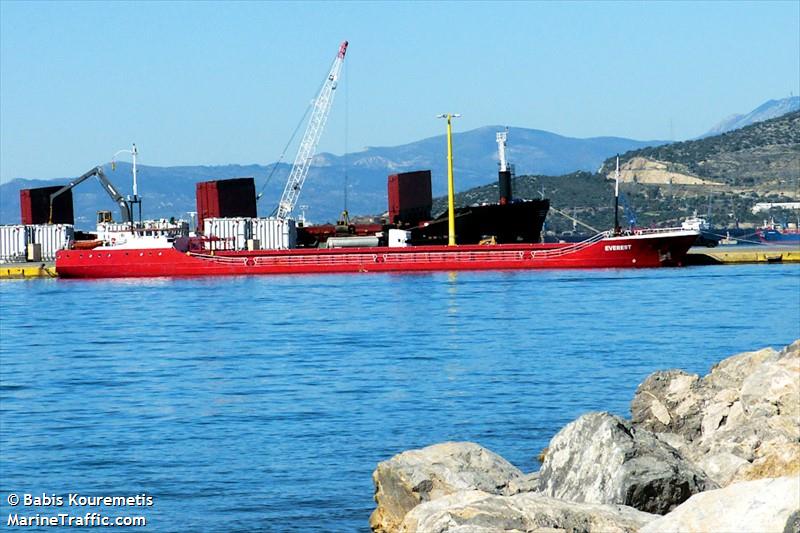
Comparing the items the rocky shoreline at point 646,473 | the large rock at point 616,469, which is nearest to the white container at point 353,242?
the rocky shoreline at point 646,473

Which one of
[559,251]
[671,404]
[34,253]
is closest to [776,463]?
[671,404]

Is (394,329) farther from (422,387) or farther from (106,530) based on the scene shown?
(106,530)

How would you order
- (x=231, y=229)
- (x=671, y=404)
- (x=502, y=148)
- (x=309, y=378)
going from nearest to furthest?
(x=671, y=404) → (x=309, y=378) → (x=502, y=148) → (x=231, y=229)

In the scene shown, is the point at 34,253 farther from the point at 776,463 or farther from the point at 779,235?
the point at 779,235

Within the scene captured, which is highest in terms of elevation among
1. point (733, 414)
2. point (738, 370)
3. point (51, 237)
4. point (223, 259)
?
point (51, 237)

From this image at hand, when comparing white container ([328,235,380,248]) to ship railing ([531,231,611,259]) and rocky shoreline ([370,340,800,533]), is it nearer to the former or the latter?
ship railing ([531,231,611,259])

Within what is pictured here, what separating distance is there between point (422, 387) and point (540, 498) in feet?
53.7

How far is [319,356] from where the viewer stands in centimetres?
3453

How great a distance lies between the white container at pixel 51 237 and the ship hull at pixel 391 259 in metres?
16.3

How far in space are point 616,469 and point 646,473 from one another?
284 mm

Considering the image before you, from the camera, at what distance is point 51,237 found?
3878 inches

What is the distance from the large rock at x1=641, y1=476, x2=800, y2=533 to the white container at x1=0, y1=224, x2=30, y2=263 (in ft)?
313

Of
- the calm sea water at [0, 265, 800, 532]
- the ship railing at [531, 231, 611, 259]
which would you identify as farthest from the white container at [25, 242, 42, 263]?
the ship railing at [531, 231, 611, 259]

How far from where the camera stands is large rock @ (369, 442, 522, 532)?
13.7 m
